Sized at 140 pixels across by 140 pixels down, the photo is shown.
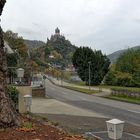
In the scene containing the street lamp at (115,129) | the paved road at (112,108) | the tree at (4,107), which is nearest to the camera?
the street lamp at (115,129)

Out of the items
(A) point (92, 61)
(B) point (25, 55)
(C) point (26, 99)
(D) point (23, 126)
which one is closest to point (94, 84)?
(A) point (92, 61)

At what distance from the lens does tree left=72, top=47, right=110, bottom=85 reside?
3818 inches

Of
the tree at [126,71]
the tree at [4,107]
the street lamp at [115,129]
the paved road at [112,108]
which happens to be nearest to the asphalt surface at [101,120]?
the paved road at [112,108]

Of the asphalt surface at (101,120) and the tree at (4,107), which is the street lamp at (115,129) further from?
the asphalt surface at (101,120)

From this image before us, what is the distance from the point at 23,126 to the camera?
11625 millimetres

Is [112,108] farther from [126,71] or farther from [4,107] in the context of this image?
[126,71]

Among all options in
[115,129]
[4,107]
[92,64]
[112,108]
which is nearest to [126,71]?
[92,64]

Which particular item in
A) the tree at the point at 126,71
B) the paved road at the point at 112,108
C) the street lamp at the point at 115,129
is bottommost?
the paved road at the point at 112,108

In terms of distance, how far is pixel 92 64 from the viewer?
98.1 meters

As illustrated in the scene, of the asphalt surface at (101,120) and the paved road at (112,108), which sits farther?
the paved road at (112,108)

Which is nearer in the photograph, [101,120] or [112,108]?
[101,120]

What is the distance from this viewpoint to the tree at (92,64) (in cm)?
9697

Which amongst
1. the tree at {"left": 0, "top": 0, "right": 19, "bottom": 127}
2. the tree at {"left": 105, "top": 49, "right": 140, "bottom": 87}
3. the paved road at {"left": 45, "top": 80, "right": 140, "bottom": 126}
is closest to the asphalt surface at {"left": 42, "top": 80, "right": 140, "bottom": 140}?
the paved road at {"left": 45, "top": 80, "right": 140, "bottom": 126}

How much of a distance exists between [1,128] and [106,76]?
307 feet
